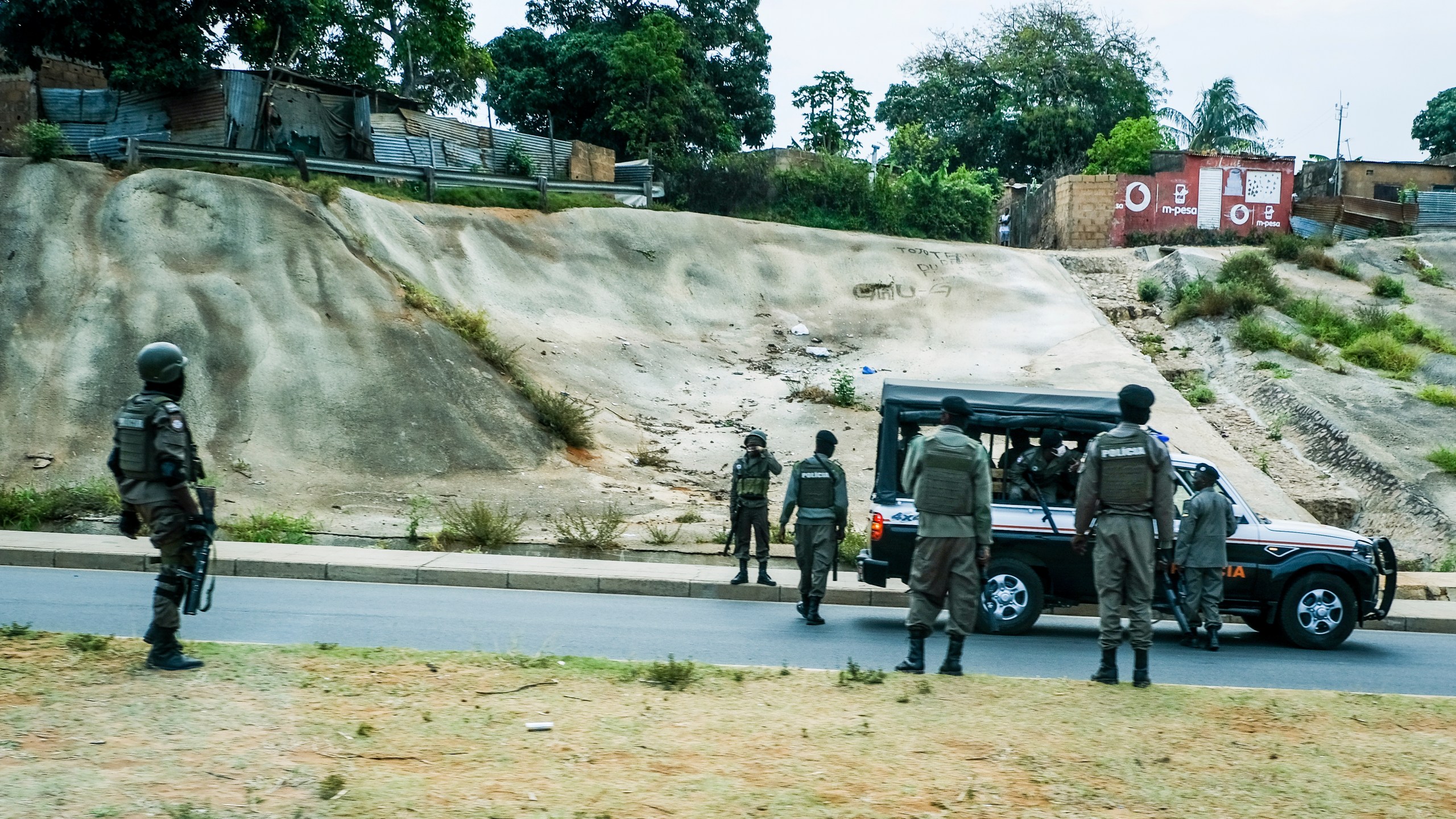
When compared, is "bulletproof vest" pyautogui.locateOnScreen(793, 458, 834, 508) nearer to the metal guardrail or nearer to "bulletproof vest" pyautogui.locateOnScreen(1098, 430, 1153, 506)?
"bulletproof vest" pyautogui.locateOnScreen(1098, 430, 1153, 506)

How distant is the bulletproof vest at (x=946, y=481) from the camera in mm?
7809

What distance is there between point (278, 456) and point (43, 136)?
10693 millimetres

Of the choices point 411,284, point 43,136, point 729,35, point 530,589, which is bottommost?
point 530,589

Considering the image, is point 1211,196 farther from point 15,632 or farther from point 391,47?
point 15,632

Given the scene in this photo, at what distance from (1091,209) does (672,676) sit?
120 ft

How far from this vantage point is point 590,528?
52.8ft

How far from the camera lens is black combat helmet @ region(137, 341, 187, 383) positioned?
6.85 metres

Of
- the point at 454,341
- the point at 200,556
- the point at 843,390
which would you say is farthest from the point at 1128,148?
the point at 200,556

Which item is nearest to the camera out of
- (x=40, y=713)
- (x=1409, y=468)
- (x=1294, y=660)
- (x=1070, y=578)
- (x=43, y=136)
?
(x=40, y=713)

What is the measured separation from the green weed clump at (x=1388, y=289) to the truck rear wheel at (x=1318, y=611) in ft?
80.9

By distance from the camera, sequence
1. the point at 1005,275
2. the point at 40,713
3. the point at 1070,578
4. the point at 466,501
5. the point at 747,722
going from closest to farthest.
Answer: the point at 40,713, the point at 747,722, the point at 1070,578, the point at 466,501, the point at 1005,275

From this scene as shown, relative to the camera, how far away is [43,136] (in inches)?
939

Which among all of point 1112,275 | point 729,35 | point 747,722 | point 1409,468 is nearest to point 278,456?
point 747,722

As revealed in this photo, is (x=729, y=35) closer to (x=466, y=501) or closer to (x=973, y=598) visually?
(x=466, y=501)
